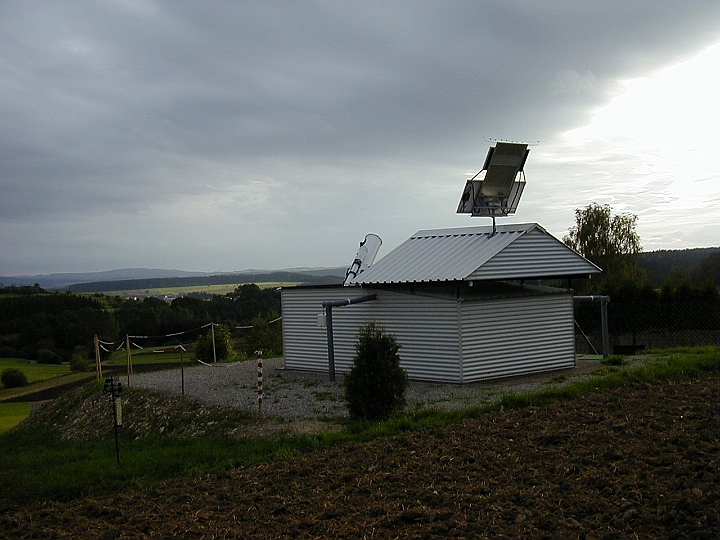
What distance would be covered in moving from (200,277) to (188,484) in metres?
78.8

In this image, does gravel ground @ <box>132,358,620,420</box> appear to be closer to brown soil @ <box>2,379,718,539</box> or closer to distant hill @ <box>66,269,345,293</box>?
brown soil @ <box>2,379,718,539</box>

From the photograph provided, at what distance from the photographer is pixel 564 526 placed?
5.27m

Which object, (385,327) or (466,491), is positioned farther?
(385,327)

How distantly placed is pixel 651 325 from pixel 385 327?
36.7 ft

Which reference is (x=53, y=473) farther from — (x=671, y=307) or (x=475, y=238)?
(x=671, y=307)

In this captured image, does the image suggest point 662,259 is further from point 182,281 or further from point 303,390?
point 182,281

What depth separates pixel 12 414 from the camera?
2198cm

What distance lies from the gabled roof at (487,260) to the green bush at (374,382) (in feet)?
13.9

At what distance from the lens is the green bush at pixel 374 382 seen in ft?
36.6

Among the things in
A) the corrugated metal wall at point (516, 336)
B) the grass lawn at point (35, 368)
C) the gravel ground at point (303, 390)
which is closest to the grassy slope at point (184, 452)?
the gravel ground at point (303, 390)

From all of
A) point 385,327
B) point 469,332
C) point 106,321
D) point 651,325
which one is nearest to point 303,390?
point 385,327

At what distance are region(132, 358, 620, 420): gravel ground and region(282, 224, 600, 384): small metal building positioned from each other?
0.49 metres

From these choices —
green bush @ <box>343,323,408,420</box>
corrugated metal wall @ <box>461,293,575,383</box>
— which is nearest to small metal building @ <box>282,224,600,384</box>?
corrugated metal wall @ <box>461,293,575,383</box>

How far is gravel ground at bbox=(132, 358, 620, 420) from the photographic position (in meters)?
12.7
